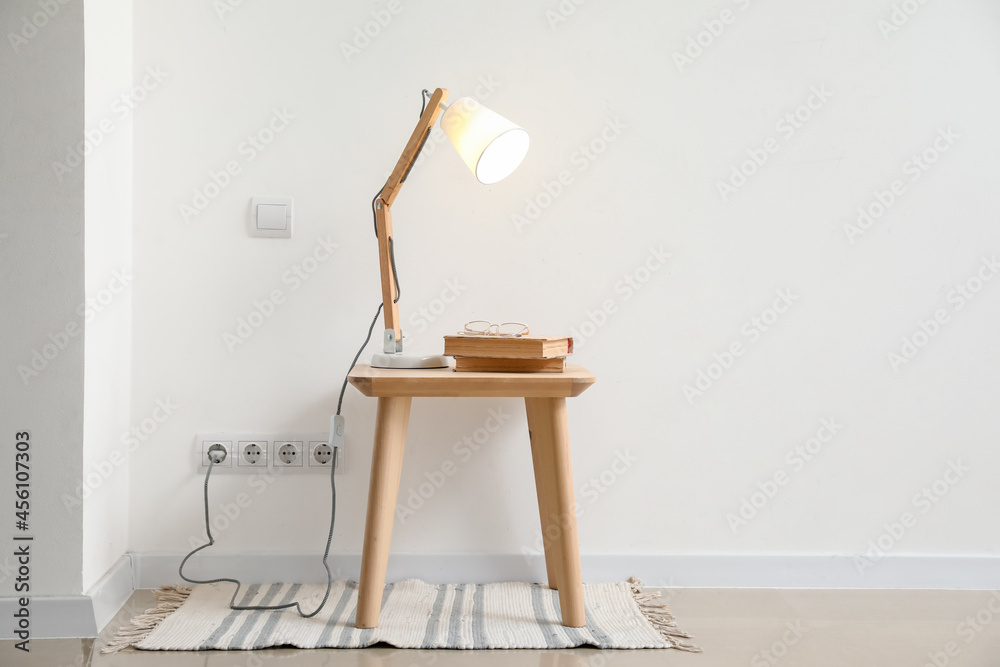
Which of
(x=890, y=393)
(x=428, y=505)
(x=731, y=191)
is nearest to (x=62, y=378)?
(x=428, y=505)

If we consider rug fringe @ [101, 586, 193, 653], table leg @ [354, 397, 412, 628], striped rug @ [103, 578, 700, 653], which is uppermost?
table leg @ [354, 397, 412, 628]

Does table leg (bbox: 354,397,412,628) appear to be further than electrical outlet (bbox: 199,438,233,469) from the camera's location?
No

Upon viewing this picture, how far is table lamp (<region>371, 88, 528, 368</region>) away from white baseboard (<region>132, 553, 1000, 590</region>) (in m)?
0.52

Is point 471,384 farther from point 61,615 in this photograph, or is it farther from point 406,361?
point 61,615

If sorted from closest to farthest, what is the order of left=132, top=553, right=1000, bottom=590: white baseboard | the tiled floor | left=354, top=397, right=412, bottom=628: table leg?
the tiled floor
left=354, top=397, right=412, bottom=628: table leg
left=132, top=553, right=1000, bottom=590: white baseboard

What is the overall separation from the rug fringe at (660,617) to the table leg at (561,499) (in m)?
0.16

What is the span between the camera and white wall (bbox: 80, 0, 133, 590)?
1332 millimetres

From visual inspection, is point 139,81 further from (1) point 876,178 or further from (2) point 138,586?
(1) point 876,178

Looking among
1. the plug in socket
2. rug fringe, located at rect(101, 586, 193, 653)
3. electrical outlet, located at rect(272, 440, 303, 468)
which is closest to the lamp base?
electrical outlet, located at rect(272, 440, 303, 468)

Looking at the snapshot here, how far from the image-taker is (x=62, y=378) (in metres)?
1.29

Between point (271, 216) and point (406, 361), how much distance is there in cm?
50

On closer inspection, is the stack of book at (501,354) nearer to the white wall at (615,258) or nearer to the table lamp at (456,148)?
the table lamp at (456,148)

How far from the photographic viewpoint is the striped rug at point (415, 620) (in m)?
1.28

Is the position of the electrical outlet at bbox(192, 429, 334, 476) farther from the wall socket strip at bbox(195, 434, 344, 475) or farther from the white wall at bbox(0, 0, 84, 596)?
the white wall at bbox(0, 0, 84, 596)
